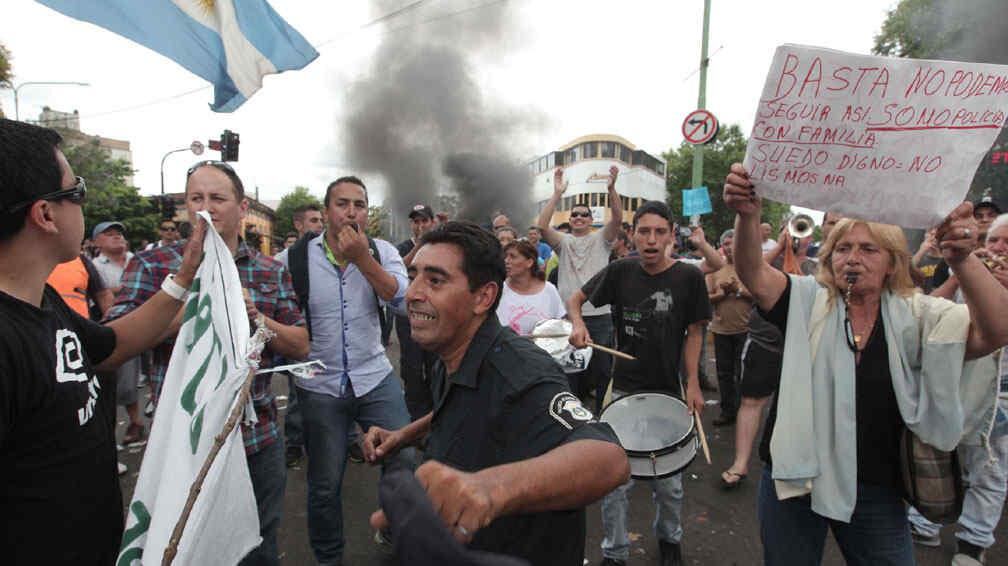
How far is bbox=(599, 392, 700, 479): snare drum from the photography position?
2721 mm

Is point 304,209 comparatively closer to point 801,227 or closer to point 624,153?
point 801,227

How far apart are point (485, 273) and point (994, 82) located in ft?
5.37

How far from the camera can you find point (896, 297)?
203cm

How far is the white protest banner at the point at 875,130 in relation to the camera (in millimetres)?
1621

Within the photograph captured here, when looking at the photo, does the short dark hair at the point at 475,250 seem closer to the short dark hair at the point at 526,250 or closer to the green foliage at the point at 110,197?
the short dark hair at the point at 526,250

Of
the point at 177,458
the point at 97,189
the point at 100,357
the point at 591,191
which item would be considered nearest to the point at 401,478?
the point at 177,458

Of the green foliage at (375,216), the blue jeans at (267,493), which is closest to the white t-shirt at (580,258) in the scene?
the blue jeans at (267,493)

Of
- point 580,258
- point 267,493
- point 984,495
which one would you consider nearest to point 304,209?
point 580,258

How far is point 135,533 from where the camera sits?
153cm

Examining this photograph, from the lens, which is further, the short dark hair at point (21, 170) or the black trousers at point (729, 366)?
the black trousers at point (729, 366)

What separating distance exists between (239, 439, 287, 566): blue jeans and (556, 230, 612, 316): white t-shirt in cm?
373

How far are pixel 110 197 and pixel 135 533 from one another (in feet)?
123

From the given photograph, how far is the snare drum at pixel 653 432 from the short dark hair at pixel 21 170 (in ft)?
7.97

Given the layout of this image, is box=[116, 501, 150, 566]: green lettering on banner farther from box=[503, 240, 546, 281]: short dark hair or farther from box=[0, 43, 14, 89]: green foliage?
box=[0, 43, 14, 89]: green foliage
